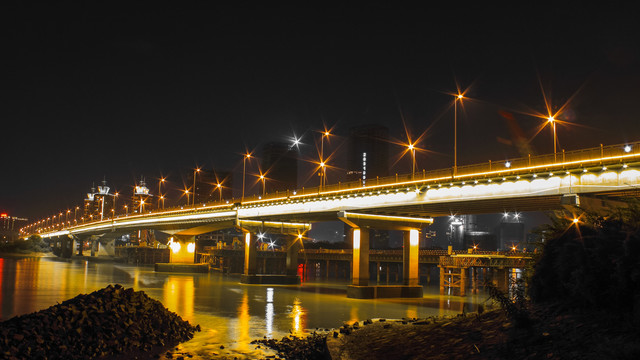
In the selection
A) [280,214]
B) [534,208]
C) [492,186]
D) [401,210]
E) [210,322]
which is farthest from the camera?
[280,214]

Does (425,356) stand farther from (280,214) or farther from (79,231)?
(79,231)

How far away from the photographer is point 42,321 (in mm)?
16359

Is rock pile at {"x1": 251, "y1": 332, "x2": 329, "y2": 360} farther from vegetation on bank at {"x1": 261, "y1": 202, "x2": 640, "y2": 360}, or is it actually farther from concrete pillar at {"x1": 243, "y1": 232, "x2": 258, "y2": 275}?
concrete pillar at {"x1": 243, "y1": 232, "x2": 258, "y2": 275}

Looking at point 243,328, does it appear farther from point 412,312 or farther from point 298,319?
point 412,312

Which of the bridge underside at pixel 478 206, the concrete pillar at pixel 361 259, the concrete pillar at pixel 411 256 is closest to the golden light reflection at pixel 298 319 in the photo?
the concrete pillar at pixel 361 259

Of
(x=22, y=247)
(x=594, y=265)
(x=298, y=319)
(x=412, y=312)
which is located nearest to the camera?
(x=594, y=265)

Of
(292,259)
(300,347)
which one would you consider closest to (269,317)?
(300,347)

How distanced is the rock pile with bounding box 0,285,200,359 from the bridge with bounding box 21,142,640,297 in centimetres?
1546

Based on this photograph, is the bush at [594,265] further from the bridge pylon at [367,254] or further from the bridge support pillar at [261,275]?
the bridge support pillar at [261,275]

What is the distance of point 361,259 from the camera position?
5397cm

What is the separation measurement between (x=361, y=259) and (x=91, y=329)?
127 ft

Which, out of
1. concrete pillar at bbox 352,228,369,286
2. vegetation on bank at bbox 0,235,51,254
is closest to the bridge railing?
concrete pillar at bbox 352,228,369,286

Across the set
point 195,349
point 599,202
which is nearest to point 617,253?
point 195,349

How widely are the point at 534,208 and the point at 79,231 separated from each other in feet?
510
